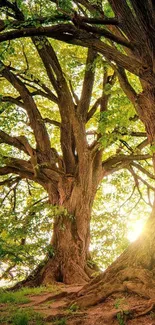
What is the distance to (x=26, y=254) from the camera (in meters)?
8.62

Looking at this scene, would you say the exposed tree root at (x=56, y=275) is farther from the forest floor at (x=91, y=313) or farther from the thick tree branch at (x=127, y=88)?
the thick tree branch at (x=127, y=88)

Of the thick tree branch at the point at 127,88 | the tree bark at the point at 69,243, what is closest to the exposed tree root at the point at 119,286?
the thick tree branch at the point at 127,88

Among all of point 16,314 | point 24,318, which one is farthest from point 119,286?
point 16,314

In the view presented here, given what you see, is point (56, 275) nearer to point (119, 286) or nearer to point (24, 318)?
point (119, 286)

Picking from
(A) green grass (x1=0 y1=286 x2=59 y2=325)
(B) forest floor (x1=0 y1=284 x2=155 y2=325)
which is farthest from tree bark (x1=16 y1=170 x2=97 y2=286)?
(B) forest floor (x1=0 y1=284 x2=155 y2=325)

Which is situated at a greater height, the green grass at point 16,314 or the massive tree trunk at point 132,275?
the massive tree trunk at point 132,275

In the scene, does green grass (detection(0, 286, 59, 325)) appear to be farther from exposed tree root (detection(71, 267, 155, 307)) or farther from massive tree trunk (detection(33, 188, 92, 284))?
massive tree trunk (detection(33, 188, 92, 284))

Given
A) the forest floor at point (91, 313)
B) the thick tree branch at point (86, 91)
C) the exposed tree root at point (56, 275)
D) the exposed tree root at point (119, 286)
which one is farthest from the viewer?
the thick tree branch at point (86, 91)

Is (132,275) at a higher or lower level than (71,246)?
lower

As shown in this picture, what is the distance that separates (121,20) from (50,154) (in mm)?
5917

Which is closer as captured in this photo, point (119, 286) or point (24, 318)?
point (24, 318)

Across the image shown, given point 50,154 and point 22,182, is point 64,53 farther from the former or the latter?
point 22,182

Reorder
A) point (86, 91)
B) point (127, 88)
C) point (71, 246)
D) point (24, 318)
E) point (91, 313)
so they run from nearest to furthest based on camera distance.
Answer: point (24, 318) → point (91, 313) → point (127, 88) → point (71, 246) → point (86, 91)

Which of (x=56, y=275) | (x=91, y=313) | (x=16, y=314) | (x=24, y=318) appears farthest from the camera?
(x=56, y=275)
